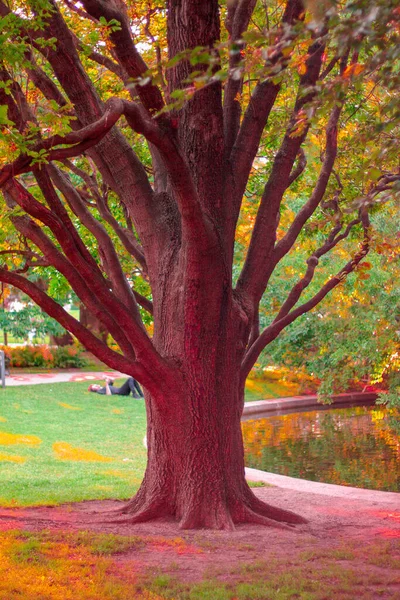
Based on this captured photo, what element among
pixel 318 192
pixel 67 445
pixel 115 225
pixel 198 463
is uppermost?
pixel 318 192

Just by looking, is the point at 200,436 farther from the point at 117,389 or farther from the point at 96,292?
the point at 117,389

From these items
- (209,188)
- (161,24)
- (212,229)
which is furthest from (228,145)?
(161,24)

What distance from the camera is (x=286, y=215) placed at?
23.0 meters

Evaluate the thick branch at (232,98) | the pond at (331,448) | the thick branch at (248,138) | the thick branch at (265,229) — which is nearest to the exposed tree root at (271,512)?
the thick branch at (265,229)

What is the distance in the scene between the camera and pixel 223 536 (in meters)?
7.27

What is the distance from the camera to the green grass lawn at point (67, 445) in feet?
35.3

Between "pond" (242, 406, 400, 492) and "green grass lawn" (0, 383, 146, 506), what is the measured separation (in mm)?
2732

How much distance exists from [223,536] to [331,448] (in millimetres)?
10275

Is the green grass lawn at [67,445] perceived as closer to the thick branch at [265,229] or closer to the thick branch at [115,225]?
the thick branch at [115,225]

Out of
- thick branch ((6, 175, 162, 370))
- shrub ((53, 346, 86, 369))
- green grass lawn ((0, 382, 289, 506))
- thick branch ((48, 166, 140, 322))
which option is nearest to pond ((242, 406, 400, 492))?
green grass lawn ((0, 382, 289, 506))

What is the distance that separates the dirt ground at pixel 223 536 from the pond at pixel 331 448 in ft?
14.3

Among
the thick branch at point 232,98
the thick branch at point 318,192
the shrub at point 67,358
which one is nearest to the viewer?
the thick branch at point 232,98

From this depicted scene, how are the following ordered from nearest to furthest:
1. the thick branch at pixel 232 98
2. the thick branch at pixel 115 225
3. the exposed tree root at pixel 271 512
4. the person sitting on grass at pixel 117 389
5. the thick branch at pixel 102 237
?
1. the thick branch at pixel 232 98
2. the exposed tree root at pixel 271 512
3. the thick branch at pixel 102 237
4. the thick branch at pixel 115 225
5. the person sitting on grass at pixel 117 389

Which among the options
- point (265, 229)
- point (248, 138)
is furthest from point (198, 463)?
point (248, 138)
